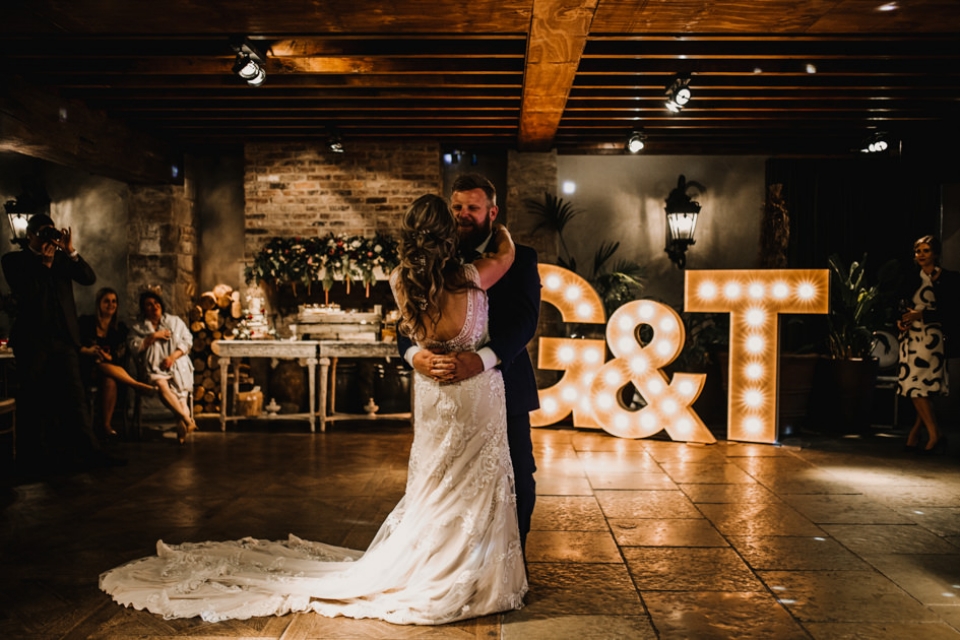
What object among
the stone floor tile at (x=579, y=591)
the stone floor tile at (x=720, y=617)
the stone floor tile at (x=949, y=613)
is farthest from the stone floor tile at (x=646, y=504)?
the stone floor tile at (x=949, y=613)

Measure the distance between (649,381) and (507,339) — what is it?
3.97 meters

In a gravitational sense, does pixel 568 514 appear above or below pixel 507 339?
below

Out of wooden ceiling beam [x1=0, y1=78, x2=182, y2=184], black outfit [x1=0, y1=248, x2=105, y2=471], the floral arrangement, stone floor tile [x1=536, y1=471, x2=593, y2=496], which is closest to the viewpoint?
stone floor tile [x1=536, y1=471, x2=593, y2=496]

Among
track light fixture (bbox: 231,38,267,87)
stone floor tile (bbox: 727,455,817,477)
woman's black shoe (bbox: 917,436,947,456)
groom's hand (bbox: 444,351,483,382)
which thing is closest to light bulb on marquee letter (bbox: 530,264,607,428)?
stone floor tile (bbox: 727,455,817,477)

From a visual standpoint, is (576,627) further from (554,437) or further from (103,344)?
(103,344)

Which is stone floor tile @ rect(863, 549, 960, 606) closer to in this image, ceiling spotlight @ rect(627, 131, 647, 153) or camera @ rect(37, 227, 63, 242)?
ceiling spotlight @ rect(627, 131, 647, 153)

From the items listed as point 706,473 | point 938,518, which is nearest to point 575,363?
point 706,473

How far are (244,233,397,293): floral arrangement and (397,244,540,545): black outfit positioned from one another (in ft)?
16.5

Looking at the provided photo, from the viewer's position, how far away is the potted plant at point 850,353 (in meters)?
7.63

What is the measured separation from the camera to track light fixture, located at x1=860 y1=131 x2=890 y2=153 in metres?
7.88

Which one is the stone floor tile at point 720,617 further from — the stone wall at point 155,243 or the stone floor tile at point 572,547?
the stone wall at point 155,243

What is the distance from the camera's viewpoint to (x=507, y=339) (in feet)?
10.7

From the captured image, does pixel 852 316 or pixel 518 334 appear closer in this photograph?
pixel 518 334

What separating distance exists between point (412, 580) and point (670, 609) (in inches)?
42.0
